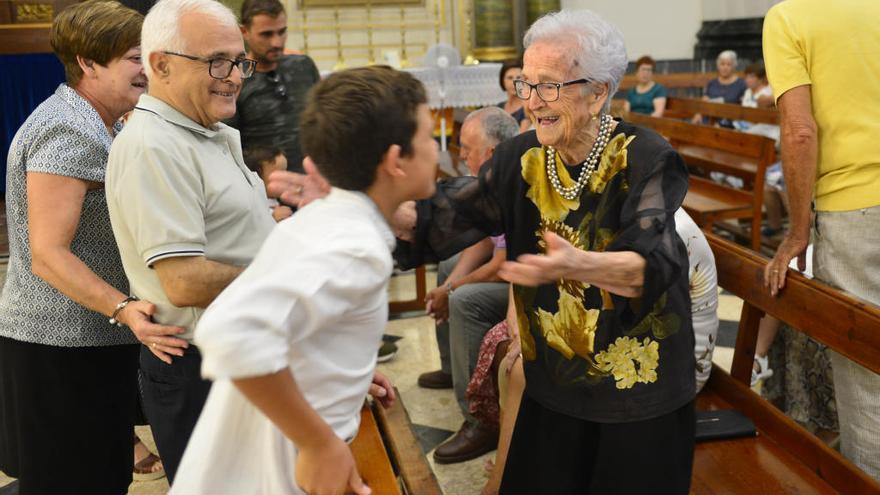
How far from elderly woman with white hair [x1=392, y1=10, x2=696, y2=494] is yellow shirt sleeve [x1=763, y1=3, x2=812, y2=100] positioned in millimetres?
892

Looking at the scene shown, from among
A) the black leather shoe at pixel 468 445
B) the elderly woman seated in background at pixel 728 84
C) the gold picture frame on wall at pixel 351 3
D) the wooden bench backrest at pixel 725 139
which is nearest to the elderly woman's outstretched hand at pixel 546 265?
the black leather shoe at pixel 468 445

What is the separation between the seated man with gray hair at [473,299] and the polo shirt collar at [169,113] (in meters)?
1.45

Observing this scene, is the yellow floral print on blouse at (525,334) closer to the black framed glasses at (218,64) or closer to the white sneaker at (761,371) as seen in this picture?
the black framed glasses at (218,64)

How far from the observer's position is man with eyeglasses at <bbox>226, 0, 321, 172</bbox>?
12.3 feet

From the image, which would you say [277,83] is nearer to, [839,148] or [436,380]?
[436,380]

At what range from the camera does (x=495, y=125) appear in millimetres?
3215

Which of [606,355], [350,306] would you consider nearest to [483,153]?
[606,355]

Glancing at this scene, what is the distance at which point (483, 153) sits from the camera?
3219mm

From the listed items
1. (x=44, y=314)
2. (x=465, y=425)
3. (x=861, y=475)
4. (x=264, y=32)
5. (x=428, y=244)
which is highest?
(x=264, y=32)

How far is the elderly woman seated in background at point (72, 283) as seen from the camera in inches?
76.9

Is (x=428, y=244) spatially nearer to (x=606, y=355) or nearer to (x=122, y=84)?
(x=606, y=355)

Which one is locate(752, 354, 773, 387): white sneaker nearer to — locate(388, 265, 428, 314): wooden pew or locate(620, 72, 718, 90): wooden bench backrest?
locate(388, 265, 428, 314): wooden pew

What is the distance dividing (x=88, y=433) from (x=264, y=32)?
2102mm

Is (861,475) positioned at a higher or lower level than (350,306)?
lower
